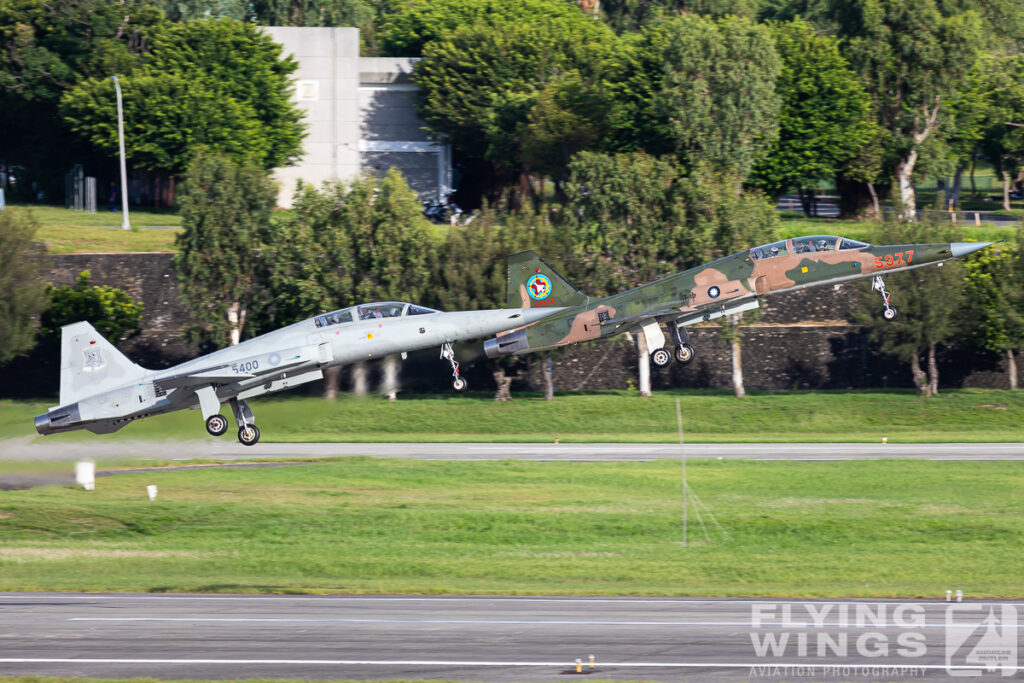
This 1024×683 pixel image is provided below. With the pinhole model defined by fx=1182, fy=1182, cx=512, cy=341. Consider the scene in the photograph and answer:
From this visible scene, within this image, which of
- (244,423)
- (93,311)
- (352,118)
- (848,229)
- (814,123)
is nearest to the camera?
(244,423)

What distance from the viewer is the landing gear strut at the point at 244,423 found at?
39344 millimetres

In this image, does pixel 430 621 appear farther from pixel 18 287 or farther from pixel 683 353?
pixel 18 287

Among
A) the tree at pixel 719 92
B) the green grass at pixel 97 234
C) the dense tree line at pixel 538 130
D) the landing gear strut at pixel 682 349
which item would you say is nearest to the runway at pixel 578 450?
the landing gear strut at pixel 682 349

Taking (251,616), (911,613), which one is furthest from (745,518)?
(251,616)

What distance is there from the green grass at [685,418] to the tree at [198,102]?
30856 millimetres

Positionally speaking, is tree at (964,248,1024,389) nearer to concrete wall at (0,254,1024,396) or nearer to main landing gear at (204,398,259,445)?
concrete wall at (0,254,1024,396)

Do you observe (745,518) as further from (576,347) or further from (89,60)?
(89,60)

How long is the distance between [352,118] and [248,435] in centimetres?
6548

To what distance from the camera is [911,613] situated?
25688mm

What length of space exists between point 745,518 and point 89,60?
79.7 m

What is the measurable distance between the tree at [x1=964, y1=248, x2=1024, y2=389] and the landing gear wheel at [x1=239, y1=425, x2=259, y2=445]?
44.1 m

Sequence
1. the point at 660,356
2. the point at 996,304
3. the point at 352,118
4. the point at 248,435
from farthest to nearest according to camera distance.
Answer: the point at 352,118 → the point at 996,304 → the point at 660,356 → the point at 248,435

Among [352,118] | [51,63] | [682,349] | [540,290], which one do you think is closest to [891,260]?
[682,349]

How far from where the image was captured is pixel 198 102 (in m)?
90.9
